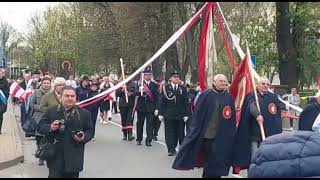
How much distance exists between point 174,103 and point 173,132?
0.65 meters

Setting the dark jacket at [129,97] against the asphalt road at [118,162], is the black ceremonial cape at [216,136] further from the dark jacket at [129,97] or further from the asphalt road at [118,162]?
the dark jacket at [129,97]

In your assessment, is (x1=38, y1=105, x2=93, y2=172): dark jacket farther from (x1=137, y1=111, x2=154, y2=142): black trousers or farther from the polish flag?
the polish flag

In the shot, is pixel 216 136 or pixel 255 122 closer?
pixel 216 136

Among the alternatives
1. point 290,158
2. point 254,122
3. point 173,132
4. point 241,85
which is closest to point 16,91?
point 173,132

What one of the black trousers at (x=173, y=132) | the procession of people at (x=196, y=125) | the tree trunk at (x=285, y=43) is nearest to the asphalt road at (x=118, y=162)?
the black trousers at (x=173, y=132)

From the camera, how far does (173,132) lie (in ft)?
42.5

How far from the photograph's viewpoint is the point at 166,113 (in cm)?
1315

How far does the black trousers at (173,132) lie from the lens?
12.8 metres

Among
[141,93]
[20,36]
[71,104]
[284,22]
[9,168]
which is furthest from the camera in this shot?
[20,36]

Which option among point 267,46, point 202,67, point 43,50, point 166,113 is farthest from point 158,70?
point 202,67

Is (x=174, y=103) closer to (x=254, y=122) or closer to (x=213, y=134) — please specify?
(x=254, y=122)

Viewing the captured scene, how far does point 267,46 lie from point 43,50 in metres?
36.8

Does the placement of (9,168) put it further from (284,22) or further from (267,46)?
(267,46)

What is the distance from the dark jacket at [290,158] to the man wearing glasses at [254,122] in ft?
20.6
